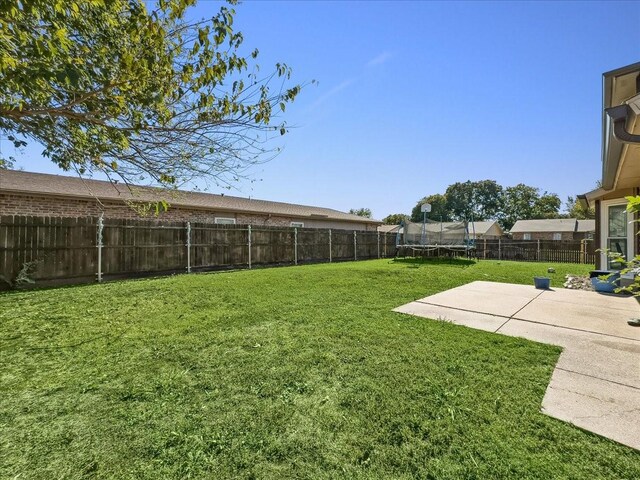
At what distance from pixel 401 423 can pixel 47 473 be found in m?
2.09

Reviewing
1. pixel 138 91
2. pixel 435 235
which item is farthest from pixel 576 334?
pixel 435 235

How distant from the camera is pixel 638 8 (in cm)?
417

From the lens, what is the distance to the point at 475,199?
61844 mm

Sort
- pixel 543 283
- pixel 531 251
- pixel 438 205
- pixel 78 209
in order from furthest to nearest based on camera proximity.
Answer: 1. pixel 438 205
2. pixel 531 251
3. pixel 78 209
4. pixel 543 283

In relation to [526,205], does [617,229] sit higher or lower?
lower

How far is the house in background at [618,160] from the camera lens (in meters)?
2.74

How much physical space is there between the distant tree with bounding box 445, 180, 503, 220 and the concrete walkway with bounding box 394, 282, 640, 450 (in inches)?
2328

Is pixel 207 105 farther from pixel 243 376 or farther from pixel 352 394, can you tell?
pixel 352 394

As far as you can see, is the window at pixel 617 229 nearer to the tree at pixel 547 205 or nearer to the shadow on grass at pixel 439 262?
the shadow on grass at pixel 439 262

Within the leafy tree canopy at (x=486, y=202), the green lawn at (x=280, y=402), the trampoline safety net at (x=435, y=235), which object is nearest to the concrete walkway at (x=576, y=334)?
the green lawn at (x=280, y=402)

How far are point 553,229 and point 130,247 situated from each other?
45.8m

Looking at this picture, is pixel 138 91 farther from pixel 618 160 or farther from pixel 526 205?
pixel 526 205

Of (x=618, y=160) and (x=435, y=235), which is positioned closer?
(x=618, y=160)

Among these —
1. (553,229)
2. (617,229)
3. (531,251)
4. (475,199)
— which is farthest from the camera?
(475,199)
